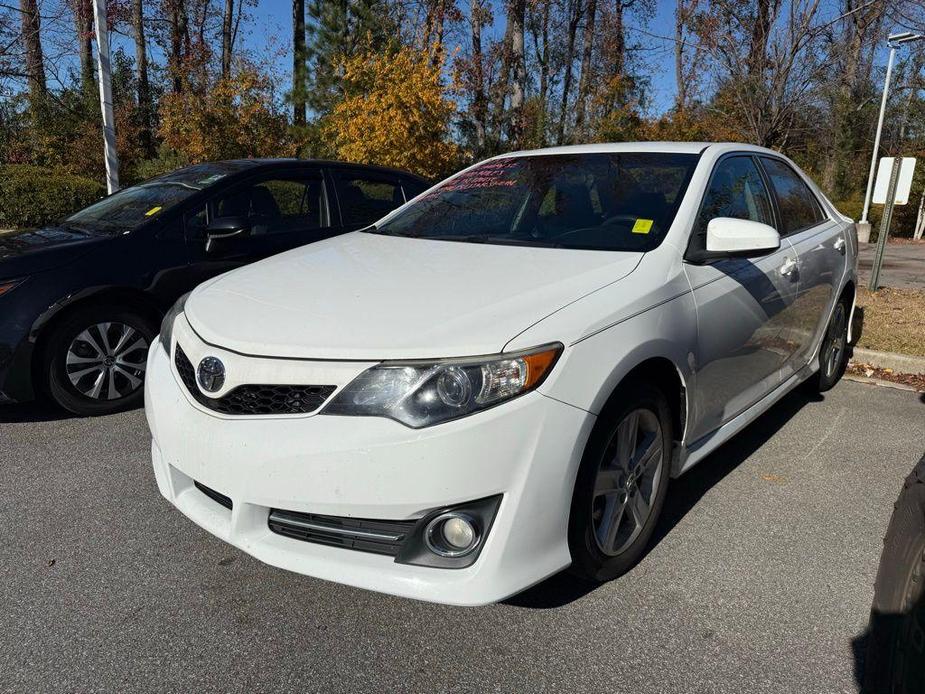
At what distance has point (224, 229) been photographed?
4.54 meters

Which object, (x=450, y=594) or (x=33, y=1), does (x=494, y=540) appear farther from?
(x=33, y=1)

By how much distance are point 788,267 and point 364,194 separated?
10.4ft

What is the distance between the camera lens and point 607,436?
227 centimetres

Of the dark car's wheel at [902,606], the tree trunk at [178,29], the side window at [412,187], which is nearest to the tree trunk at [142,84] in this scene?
the tree trunk at [178,29]

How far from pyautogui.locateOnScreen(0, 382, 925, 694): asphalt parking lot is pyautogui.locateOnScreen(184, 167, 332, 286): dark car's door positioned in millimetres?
1739

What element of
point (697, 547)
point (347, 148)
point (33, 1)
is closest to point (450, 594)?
point (697, 547)

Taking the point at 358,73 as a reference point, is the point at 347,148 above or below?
below

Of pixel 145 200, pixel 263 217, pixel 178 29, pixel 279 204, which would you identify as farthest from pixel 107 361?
pixel 178 29

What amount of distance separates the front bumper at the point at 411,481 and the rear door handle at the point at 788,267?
1.92 meters

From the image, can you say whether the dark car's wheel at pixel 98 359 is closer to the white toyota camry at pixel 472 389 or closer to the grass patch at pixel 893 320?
the white toyota camry at pixel 472 389

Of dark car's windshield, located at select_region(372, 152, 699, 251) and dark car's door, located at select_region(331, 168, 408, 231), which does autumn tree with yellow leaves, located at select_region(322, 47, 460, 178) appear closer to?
dark car's door, located at select_region(331, 168, 408, 231)

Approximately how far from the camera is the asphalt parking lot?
2133 mm

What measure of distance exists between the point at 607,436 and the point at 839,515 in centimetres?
156

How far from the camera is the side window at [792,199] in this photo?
3.98m
